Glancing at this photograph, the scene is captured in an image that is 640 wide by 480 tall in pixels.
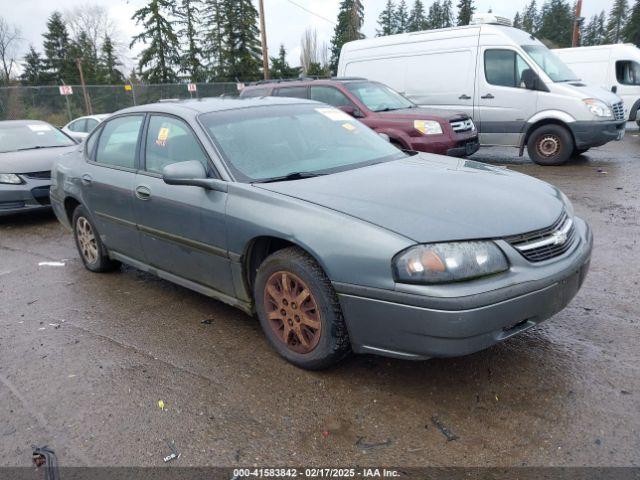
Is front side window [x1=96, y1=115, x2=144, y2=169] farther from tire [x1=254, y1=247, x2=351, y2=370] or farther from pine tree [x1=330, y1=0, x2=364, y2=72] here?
pine tree [x1=330, y1=0, x2=364, y2=72]

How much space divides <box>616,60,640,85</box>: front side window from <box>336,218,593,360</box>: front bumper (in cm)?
1546

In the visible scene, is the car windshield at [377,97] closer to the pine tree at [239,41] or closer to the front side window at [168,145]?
the front side window at [168,145]

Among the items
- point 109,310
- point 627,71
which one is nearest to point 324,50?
point 627,71

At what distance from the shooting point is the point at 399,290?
252 centimetres

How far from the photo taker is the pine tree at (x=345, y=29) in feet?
165

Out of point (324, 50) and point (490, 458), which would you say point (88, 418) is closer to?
point (490, 458)

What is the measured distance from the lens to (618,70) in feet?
50.4

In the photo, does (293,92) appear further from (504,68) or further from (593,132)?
(593,132)

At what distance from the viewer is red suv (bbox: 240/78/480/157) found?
8.26m

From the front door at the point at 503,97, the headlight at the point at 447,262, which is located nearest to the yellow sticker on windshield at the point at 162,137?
the headlight at the point at 447,262

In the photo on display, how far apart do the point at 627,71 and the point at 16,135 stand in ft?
52.0

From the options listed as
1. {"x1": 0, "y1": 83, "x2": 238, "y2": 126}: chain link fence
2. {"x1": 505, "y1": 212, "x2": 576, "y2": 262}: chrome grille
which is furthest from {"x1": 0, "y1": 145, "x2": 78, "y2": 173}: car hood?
{"x1": 0, "y1": 83, "x2": 238, "y2": 126}: chain link fence

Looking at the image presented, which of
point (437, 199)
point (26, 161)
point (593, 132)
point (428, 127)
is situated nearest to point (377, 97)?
point (428, 127)

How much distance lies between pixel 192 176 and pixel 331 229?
43.9 inches
